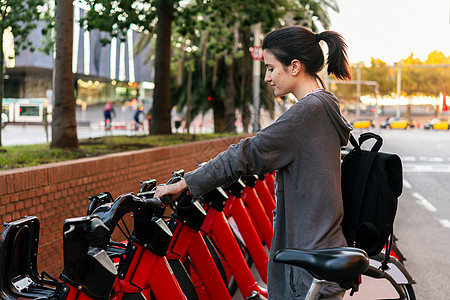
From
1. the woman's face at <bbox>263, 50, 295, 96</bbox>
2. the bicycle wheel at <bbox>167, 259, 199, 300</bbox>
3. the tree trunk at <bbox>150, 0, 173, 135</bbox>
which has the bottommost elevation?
the bicycle wheel at <bbox>167, 259, 199, 300</bbox>

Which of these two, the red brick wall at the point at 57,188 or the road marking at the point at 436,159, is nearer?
the red brick wall at the point at 57,188

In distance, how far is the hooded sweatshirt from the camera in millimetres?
2355

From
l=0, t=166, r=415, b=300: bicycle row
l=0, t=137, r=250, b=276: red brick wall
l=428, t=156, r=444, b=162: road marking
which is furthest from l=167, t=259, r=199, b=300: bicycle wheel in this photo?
l=428, t=156, r=444, b=162: road marking

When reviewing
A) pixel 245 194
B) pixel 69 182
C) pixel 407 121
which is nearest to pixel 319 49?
pixel 245 194

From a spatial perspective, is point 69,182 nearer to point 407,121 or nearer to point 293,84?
point 293,84

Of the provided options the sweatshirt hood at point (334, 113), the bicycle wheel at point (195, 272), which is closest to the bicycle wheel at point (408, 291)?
the bicycle wheel at point (195, 272)

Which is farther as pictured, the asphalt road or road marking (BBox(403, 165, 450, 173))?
road marking (BBox(403, 165, 450, 173))

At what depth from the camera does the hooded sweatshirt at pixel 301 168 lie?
2.36 meters

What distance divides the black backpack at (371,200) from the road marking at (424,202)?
352 inches

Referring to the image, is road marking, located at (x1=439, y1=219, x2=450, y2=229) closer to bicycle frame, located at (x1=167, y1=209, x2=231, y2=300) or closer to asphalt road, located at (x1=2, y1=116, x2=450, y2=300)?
asphalt road, located at (x1=2, y1=116, x2=450, y2=300)

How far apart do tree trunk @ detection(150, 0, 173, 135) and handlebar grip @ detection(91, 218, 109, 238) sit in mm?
12187

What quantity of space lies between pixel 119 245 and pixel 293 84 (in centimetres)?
115

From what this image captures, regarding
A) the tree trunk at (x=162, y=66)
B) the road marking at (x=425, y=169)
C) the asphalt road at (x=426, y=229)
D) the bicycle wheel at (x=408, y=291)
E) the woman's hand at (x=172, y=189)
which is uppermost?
the tree trunk at (x=162, y=66)

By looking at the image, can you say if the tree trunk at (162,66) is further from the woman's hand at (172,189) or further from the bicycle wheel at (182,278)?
the woman's hand at (172,189)
